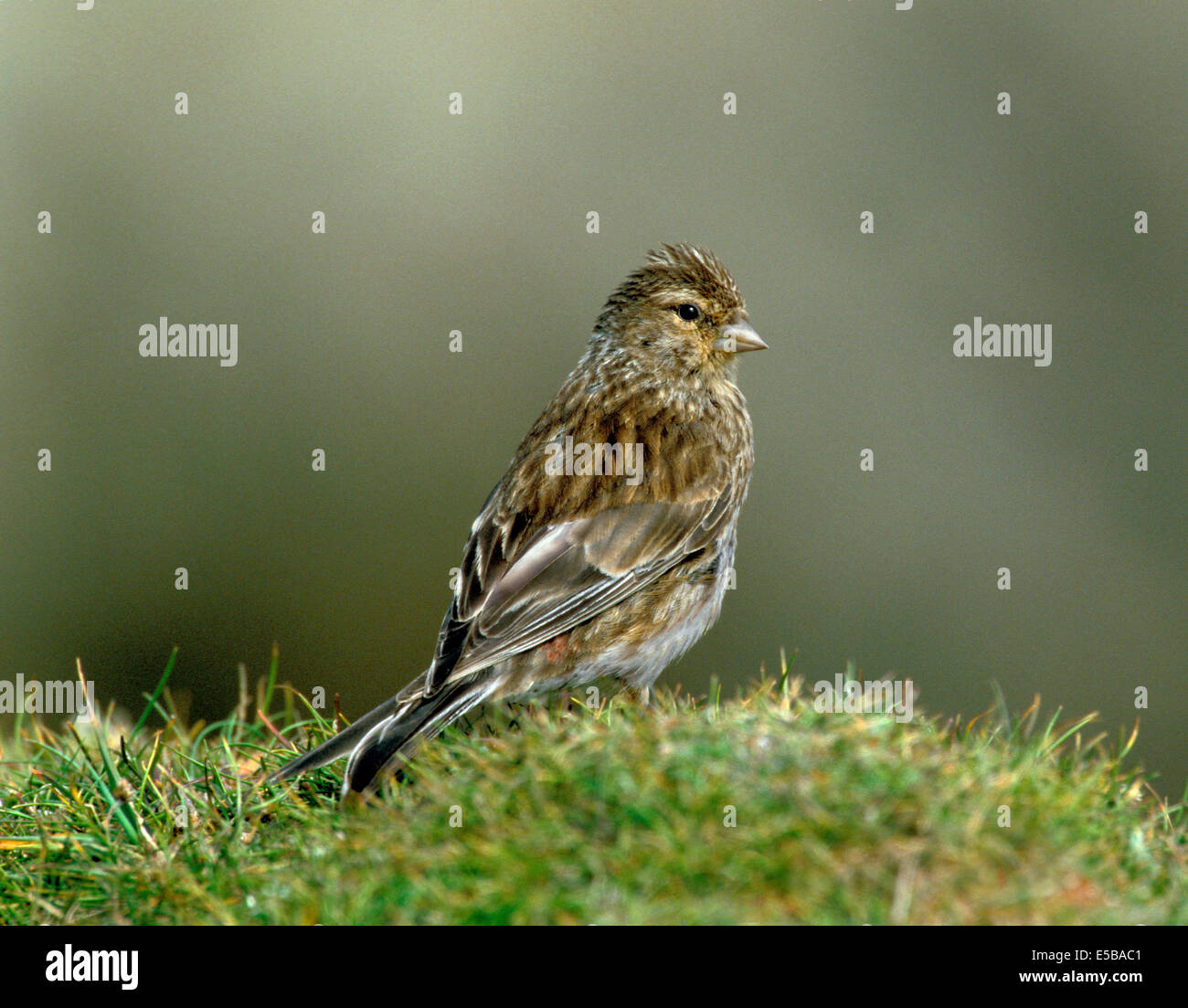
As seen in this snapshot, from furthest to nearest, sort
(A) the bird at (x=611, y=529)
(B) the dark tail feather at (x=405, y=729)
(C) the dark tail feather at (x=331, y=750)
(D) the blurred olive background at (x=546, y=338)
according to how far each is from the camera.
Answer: (D) the blurred olive background at (x=546, y=338), (A) the bird at (x=611, y=529), (C) the dark tail feather at (x=331, y=750), (B) the dark tail feather at (x=405, y=729)

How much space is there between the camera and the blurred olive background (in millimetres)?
11906

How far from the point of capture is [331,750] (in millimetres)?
4918

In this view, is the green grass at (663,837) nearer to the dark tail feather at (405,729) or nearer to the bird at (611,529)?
the dark tail feather at (405,729)

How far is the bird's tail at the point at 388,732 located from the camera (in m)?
4.62

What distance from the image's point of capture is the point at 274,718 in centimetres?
600

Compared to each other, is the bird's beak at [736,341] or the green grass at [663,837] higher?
the bird's beak at [736,341]

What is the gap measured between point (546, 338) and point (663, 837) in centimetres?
1012

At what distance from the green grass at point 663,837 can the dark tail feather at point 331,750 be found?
0.34 ft

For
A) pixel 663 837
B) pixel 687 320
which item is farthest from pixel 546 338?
pixel 663 837

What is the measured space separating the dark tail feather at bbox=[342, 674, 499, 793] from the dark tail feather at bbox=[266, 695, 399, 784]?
0.07 meters

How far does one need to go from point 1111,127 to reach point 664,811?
38.4ft

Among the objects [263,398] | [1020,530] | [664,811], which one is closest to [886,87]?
[1020,530]

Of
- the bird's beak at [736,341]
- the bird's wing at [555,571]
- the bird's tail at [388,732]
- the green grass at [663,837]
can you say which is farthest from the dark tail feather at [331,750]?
the bird's beak at [736,341]
